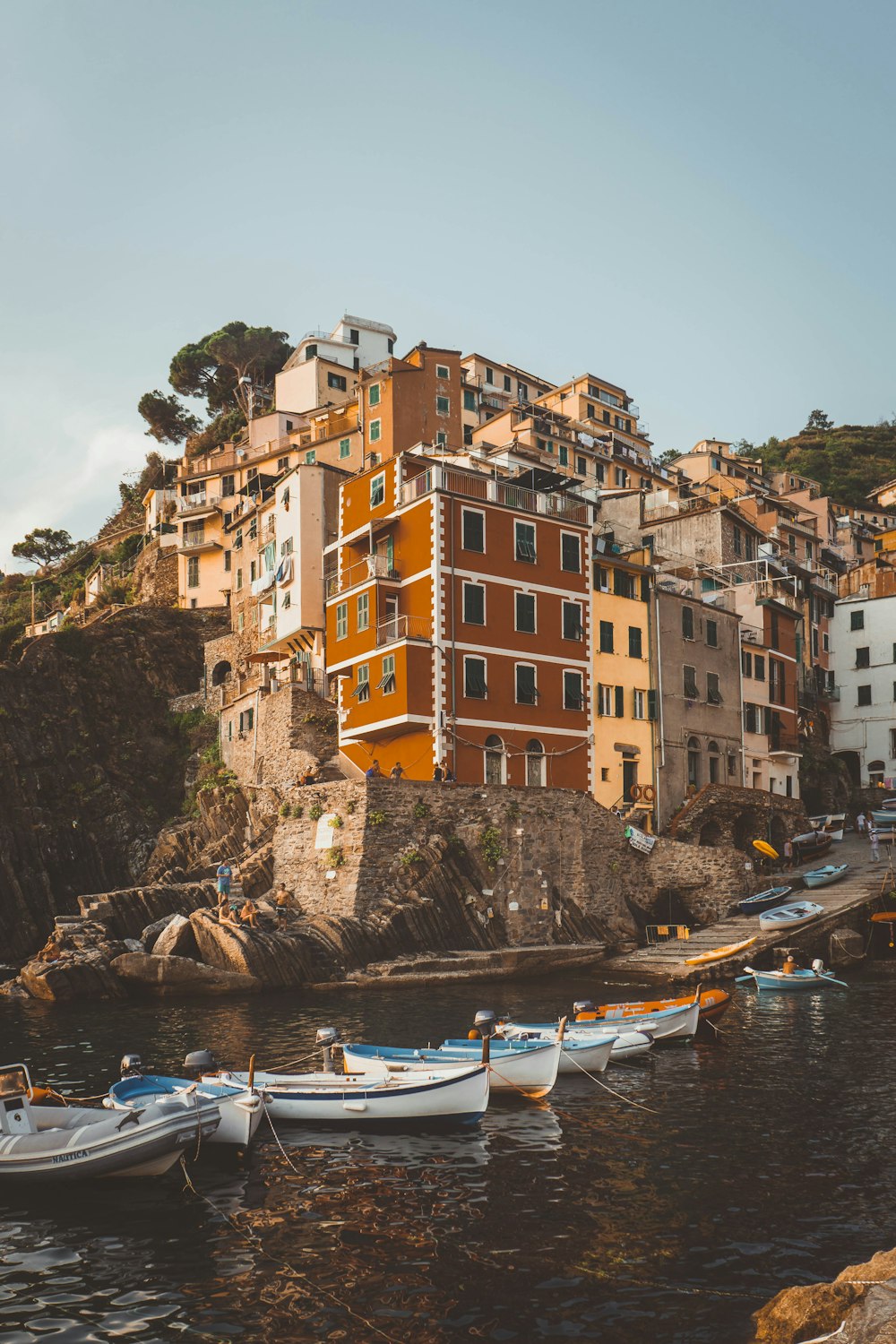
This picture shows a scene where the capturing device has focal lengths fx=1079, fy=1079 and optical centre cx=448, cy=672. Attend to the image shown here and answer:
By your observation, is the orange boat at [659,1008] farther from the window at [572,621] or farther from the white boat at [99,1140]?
the window at [572,621]

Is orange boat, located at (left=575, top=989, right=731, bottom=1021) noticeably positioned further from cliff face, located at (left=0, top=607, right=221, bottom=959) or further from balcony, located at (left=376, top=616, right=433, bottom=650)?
cliff face, located at (left=0, top=607, right=221, bottom=959)

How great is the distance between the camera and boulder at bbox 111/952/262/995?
39.4 m

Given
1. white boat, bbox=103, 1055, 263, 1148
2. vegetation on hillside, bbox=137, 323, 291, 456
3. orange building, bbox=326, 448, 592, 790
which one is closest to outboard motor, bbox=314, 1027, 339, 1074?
white boat, bbox=103, 1055, 263, 1148

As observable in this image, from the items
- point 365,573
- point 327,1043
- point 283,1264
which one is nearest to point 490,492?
point 365,573

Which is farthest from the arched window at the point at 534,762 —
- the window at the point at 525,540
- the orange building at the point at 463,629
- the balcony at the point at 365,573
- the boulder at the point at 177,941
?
the boulder at the point at 177,941

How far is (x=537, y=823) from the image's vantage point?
4881 centimetres

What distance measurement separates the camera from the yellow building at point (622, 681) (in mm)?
56281

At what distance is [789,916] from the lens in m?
46.3

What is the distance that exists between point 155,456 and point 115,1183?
108 metres

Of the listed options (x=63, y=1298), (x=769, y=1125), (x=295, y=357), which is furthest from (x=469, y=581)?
(x=295, y=357)

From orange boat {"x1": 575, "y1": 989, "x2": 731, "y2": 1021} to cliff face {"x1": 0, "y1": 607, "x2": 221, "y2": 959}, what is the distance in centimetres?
3325

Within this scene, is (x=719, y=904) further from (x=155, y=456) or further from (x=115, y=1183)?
(x=155, y=456)

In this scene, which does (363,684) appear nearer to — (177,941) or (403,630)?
(403,630)

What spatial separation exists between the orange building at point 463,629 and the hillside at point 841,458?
87902mm
